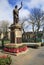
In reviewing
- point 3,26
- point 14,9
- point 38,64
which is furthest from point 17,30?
point 3,26

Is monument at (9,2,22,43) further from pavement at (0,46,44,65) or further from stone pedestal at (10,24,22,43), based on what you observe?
pavement at (0,46,44,65)

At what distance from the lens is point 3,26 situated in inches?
3514

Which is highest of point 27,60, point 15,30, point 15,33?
point 15,30

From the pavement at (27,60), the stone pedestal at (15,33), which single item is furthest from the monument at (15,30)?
the pavement at (27,60)

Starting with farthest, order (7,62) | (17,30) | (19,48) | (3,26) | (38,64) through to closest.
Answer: (3,26)
(17,30)
(19,48)
(38,64)
(7,62)

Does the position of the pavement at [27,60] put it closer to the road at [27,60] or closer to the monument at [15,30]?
the road at [27,60]

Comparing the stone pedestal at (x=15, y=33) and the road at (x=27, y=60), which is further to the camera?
the stone pedestal at (x=15, y=33)

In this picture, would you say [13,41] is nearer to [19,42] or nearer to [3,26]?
[19,42]

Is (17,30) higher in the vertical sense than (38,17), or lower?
lower

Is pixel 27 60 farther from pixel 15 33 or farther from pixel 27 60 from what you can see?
pixel 15 33

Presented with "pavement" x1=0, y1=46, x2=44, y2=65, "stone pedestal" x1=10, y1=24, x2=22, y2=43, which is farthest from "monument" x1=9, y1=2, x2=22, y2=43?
"pavement" x1=0, y1=46, x2=44, y2=65

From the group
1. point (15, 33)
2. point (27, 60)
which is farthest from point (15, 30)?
point (27, 60)

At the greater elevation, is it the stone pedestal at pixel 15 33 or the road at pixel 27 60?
the stone pedestal at pixel 15 33

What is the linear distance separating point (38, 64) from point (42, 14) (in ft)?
130
